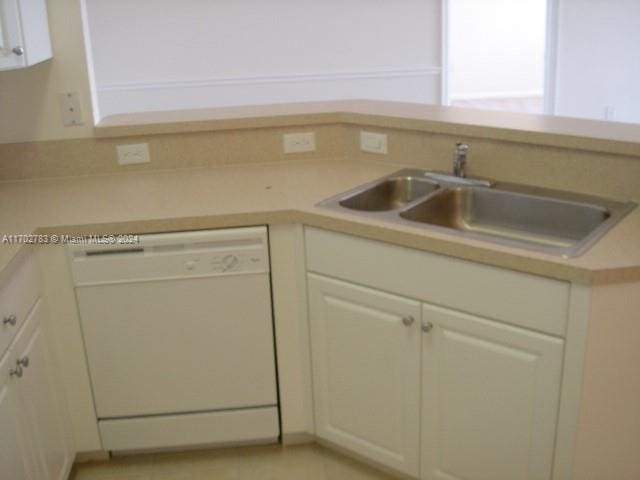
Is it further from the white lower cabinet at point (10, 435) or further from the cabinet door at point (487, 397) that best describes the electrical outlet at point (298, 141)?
the white lower cabinet at point (10, 435)

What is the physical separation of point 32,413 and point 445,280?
3.97 ft

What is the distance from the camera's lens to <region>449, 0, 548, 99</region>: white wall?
27.6 feet

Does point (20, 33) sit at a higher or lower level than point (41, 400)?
higher

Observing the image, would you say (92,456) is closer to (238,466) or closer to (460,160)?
(238,466)

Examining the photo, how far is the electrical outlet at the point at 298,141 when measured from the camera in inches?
104

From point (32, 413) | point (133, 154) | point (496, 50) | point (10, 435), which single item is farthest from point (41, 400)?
point (496, 50)

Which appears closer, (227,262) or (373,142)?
(227,262)

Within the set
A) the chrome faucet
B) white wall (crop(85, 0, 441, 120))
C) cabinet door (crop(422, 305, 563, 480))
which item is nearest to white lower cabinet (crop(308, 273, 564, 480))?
cabinet door (crop(422, 305, 563, 480))

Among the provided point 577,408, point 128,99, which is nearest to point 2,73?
point 577,408

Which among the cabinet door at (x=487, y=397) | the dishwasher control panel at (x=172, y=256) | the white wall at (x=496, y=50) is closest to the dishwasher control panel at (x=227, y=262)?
the dishwasher control panel at (x=172, y=256)

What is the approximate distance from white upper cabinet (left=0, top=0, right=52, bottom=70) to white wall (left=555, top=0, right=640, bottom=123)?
4640 mm

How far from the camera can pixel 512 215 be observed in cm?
223

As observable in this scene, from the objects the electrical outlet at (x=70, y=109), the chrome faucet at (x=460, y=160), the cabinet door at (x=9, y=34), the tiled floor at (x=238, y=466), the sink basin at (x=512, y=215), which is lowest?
the tiled floor at (x=238, y=466)

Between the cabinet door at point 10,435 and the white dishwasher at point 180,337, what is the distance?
1.34 ft
